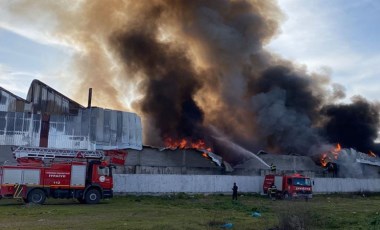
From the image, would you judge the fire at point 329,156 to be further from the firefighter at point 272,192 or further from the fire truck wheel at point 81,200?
the fire truck wheel at point 81,200

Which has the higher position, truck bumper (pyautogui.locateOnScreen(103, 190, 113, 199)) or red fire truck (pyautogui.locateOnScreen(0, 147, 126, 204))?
red fire truck (pyautogui.locateOnScreen(0, 147, 126, 204))

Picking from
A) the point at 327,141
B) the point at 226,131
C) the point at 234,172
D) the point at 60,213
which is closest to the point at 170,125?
the point at 226,131

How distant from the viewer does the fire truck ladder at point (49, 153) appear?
83.9 feet

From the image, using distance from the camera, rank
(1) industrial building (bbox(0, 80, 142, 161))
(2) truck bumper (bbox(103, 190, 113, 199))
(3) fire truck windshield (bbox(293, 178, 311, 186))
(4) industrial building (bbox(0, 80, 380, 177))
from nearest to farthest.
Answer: (2) truck bumper (bbox(103, 190, 113, 199)) < (3) fire truck windshield (bbox(293, 178, 311, 186)) < (1) industrial building (bbox(0, 80, 142, 161)) < (4) industrial building (bbox(0, 80, 380, 177))

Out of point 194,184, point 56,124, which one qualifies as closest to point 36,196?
point 56,124

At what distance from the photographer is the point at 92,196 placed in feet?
86.5

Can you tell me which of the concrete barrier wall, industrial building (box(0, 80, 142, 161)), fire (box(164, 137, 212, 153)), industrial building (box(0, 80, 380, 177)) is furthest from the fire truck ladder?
fire (box(164, 137, 212, 153))

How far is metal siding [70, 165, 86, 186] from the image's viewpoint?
85.8 feet

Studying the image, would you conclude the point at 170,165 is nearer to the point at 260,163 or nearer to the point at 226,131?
the point at 260,163

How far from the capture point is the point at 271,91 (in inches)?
2124

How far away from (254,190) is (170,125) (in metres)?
17.2

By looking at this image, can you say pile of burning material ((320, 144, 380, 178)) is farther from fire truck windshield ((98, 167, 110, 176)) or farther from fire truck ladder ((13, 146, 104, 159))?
fire truck ladder ((13, 146, 104, 159))

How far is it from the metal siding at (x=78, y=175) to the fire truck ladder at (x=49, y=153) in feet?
2.84

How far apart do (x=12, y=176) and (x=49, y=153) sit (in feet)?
8.55
